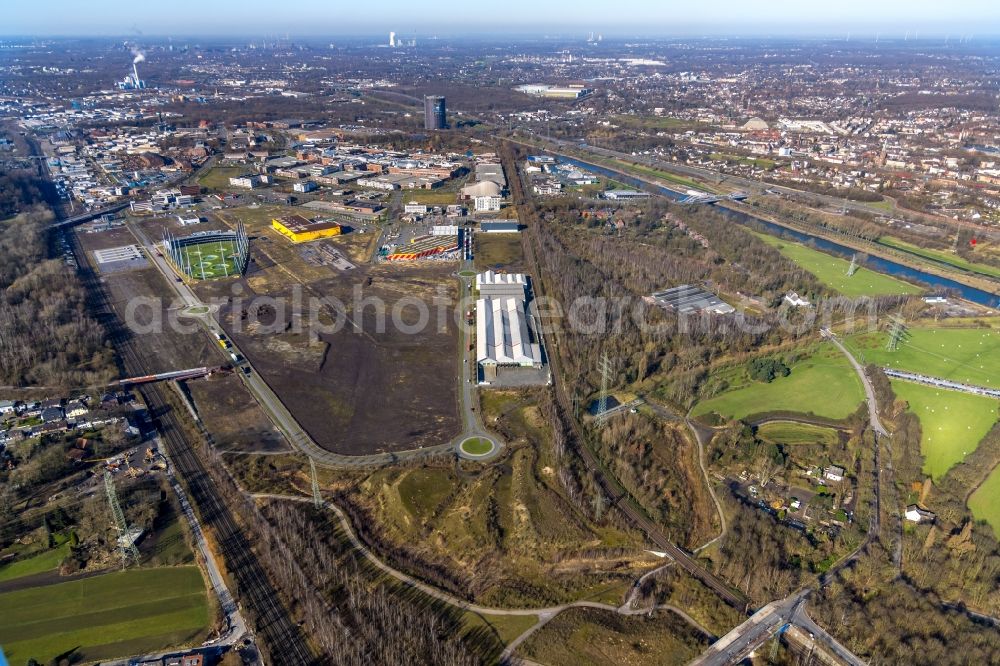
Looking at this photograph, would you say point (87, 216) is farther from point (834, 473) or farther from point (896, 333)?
point (896, 333)

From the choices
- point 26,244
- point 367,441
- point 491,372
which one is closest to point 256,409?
point 367,441

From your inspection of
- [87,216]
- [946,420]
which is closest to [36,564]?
[946,420]

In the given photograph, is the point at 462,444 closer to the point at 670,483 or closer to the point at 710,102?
the point at 670,483

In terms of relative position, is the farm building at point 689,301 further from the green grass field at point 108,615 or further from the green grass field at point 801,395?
the green grass field at point 108,615

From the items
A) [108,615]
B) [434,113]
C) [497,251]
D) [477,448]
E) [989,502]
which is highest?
[434,113]

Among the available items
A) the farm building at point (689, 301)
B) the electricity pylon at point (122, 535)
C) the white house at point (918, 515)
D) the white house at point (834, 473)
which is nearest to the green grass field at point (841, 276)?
the farm building at point (689, 301)

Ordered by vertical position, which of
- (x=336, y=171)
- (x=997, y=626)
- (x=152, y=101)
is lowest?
(x=997, y=626)

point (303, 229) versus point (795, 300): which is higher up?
point (303, 229)
